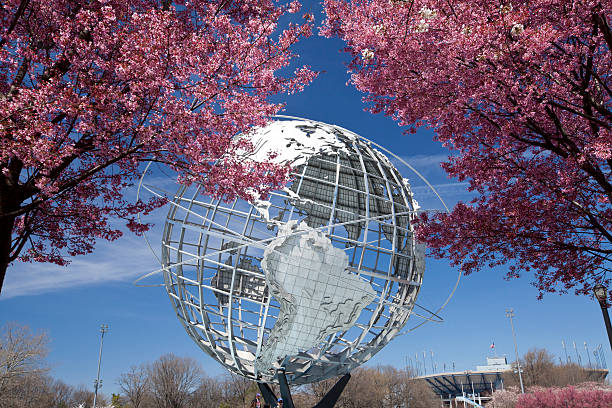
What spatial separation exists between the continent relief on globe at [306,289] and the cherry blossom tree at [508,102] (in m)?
2.28

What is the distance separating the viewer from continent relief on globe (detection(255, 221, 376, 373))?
32.0 ft

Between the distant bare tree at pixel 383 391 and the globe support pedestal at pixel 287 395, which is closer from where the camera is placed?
the globe support pedestal at pixel 287 395

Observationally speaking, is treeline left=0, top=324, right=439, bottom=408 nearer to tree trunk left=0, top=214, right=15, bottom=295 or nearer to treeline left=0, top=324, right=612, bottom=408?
treeline left=0, top=324, right=612, bottom=408

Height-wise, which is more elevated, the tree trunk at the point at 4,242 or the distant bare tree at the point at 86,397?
the tree trunk at the point at 4,242

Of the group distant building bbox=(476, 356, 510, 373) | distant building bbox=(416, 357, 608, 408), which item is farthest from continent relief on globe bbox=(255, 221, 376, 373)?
distant building bbox=(476, 356, 510, 373)

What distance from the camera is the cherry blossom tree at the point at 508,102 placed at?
638 cm

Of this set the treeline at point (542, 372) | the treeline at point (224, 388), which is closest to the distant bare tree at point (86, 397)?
the treeline at point (224, 388)

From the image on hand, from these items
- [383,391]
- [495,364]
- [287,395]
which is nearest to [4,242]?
[287,395]

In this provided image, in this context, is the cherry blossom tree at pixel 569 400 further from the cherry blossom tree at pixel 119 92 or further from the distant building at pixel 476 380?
the distant building at pixel 476 380

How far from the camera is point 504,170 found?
26.3 ft

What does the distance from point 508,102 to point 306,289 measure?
18.4 ft

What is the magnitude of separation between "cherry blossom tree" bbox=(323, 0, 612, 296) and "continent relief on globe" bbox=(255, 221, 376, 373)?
2.28 meters

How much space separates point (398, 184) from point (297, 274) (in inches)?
182

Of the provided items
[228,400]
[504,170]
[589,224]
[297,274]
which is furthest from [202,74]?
[228,400]
